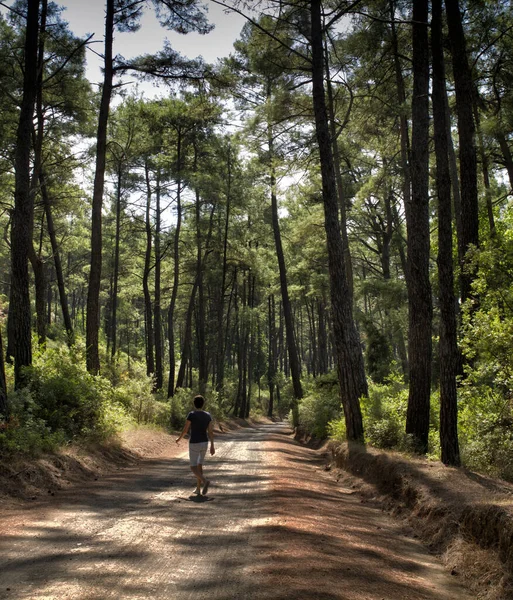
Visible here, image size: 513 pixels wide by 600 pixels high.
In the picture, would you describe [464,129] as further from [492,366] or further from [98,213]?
[98,213]

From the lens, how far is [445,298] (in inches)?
358

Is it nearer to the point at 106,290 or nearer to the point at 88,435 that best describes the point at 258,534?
the point at 88,435

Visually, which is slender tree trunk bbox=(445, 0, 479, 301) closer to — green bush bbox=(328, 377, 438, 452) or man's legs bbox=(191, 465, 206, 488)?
green bush bbox=(328, 377, 438, 452)

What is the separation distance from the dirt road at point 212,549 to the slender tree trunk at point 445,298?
→ 6.42ft

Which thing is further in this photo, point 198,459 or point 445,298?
point 445,298

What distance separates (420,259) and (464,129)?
385cm

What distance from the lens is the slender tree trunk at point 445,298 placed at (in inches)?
352

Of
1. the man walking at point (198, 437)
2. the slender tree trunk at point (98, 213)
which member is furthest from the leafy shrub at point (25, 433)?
the slender tree trunk at point (98, 213)

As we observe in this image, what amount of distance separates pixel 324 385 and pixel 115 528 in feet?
58.6

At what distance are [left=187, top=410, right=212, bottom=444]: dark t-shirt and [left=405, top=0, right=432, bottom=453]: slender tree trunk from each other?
468 cm

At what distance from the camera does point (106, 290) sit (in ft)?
173

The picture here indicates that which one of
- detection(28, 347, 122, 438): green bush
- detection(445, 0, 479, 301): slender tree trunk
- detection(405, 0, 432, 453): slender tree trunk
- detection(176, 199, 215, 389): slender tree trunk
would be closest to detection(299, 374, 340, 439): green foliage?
detection(405, 0, 432, 453): slender tree trunk

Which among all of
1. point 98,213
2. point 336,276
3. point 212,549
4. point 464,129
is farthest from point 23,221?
point 464,129

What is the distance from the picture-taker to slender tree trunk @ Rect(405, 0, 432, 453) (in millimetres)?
10672
